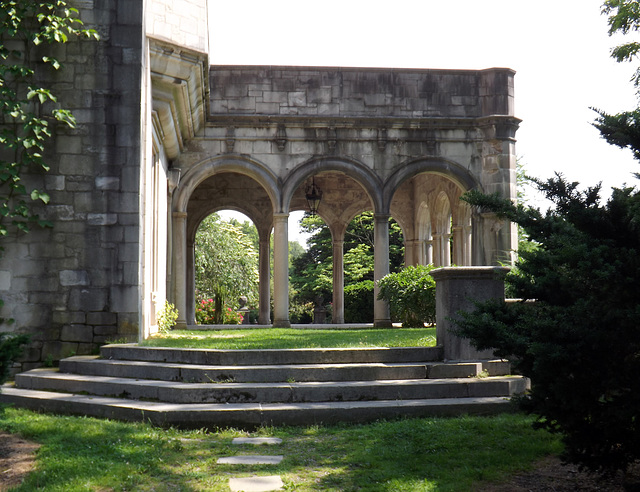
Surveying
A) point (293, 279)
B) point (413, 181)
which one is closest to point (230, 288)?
point (293, 279)

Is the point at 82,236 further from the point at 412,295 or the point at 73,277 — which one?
the point at 412,295

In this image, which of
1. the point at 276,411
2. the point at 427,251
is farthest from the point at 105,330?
the point at 427,251

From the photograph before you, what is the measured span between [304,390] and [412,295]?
638 cm

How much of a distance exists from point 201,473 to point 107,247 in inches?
179

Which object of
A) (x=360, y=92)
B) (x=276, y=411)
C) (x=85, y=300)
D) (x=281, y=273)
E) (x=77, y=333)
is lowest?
(x=276, y=411)

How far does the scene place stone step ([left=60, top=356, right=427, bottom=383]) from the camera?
6219 mm

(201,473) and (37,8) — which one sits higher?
(37,8)

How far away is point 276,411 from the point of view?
5512 millimetres

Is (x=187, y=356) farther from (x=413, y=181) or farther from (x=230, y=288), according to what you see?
(x=230, y=288)

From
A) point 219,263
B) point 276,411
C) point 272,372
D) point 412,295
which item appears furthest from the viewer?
point 219,263

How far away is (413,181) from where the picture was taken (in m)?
18.4

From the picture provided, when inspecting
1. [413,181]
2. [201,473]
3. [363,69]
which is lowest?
[201,473]

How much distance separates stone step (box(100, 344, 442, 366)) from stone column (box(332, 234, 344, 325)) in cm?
1008

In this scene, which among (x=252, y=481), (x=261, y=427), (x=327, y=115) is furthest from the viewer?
(x=327, y=115)
